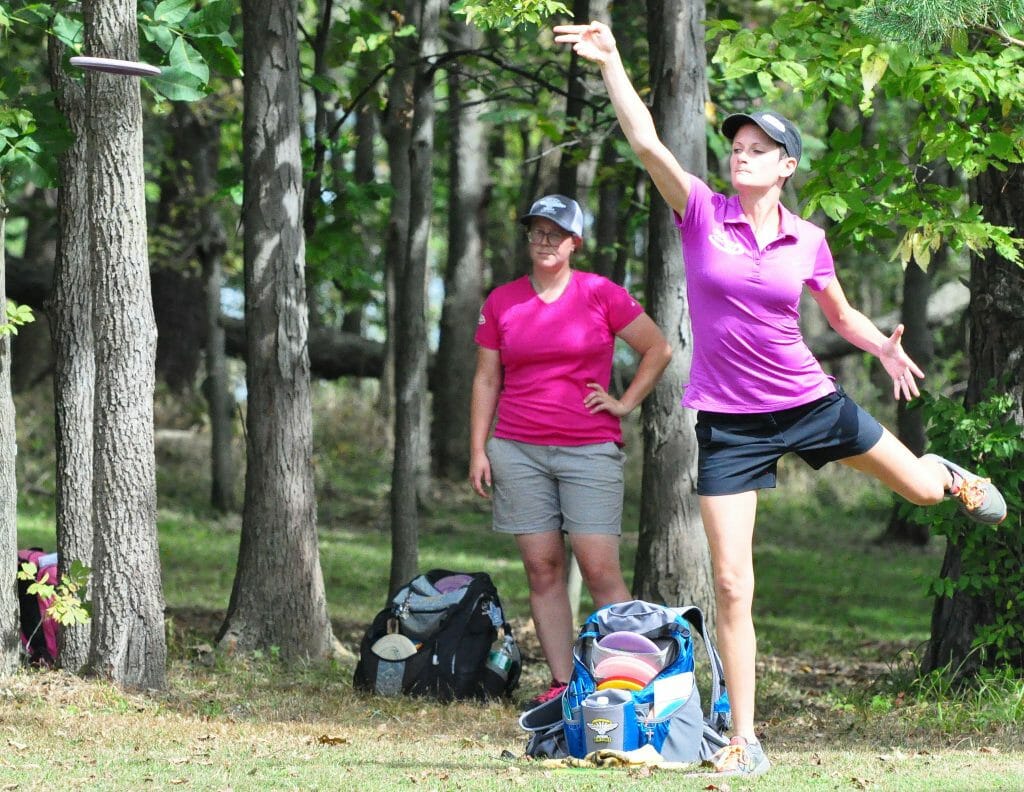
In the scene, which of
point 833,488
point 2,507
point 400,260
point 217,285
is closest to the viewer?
point 2,507

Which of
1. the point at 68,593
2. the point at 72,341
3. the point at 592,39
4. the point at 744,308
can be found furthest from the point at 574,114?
the point at 744,308

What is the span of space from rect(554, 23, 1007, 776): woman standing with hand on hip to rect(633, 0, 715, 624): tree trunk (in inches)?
106

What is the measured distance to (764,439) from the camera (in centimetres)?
505

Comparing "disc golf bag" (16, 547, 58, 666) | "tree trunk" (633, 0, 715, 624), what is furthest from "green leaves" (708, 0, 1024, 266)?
"disc golf bag" (16, 547, 58, 666)

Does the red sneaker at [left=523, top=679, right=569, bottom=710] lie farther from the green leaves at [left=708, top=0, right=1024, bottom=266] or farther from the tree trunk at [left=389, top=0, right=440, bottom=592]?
the green leaves at [left=708, top=0, right=1024, bottom=266]

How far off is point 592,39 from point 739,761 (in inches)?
99.4

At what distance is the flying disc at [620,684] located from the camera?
519 cm

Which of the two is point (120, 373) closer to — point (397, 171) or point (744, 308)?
point (744, 308)

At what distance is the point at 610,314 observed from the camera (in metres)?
6.58

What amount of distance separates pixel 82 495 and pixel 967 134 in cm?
457

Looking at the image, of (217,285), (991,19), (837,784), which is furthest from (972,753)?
(217,285)

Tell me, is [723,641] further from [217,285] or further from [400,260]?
[217,285]

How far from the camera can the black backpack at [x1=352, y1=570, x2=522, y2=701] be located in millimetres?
6973

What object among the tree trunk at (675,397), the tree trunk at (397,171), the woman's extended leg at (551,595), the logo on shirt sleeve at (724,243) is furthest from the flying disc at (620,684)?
the tree trunk at (397,171)
